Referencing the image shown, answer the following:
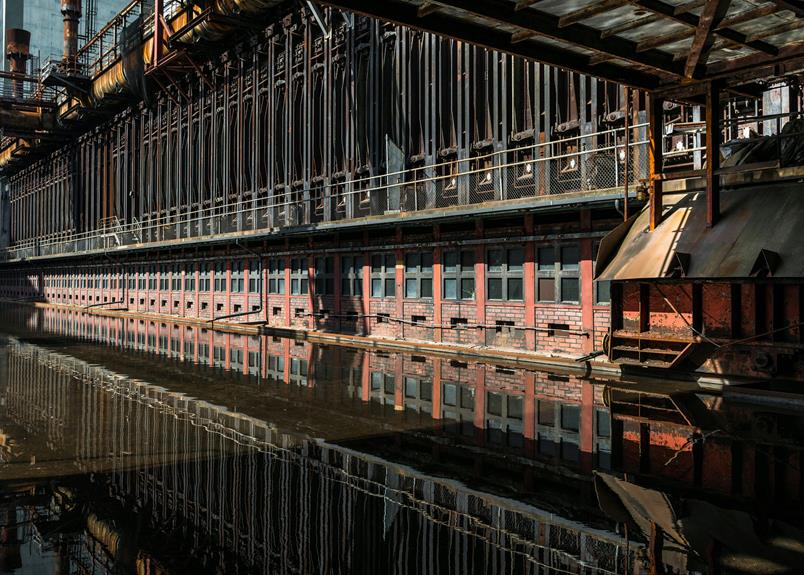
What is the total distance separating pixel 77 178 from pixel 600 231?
54.7 m

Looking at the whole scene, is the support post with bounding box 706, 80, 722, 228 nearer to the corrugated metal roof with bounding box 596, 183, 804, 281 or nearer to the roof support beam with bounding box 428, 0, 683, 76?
the corrugated metal roof with bounding box 596, 183, 804, 281

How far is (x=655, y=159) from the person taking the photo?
14.6m

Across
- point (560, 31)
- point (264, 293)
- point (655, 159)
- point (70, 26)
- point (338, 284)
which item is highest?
point (70, 26)

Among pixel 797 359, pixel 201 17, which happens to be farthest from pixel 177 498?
pixel 201 17

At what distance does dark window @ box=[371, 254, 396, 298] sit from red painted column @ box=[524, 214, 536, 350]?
6.07 metres

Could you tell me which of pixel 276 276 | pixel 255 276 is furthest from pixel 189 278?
pixel 276 276

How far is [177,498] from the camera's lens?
6984mm

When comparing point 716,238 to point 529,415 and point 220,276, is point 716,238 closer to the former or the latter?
point 529,415

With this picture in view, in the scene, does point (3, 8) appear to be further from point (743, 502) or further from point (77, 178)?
point (743, 502)

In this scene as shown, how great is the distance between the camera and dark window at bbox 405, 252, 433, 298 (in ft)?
72.9

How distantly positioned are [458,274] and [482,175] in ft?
10.2

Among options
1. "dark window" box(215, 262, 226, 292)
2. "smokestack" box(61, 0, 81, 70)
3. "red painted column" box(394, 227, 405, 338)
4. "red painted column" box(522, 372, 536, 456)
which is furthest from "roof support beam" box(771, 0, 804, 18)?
"smokestack" box(61, 0, 81, 70)

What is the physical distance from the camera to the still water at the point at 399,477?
18.3 feet

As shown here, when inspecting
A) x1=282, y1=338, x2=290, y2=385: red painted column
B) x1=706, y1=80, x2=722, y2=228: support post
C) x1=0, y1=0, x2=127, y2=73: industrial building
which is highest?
x1=0, y1=0, x2=127, y2=73: industrial building
